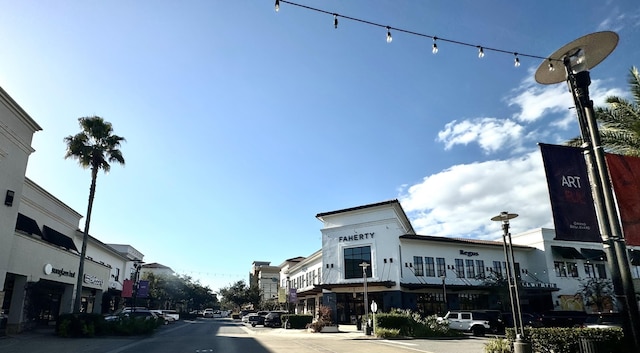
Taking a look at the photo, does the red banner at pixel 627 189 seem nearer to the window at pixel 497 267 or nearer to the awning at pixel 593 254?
the window at pixel 497 267

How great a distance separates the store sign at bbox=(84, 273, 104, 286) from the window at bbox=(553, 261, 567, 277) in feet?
160

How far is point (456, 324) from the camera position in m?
31.1

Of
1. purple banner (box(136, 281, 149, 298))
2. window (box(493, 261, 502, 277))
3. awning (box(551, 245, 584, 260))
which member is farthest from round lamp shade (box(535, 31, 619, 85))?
purple banner (box(136, 281, 149, 298))

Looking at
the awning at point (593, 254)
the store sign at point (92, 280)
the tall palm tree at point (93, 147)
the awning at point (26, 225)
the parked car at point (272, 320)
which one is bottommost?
the parked car at point (272, 320)

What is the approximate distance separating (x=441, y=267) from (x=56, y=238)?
3578cm

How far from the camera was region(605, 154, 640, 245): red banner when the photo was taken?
913 cm

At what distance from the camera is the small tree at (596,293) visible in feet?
151

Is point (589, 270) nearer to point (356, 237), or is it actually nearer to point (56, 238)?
point (356, 237)

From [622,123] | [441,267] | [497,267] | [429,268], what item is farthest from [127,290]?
[622,123]

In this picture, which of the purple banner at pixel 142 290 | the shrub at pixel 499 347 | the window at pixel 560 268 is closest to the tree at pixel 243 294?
the purple banner at pixel 142 290

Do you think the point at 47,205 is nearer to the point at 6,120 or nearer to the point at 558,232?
the point at 6,120

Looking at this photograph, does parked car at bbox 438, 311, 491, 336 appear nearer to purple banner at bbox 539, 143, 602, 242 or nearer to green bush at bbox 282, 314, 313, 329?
green bush at bbox 282, 314, 313, 329

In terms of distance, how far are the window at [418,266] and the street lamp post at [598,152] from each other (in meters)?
34.8

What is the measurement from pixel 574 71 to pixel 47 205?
117 ft
